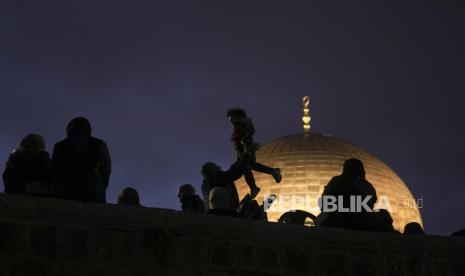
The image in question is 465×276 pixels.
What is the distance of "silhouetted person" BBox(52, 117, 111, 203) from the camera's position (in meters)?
6.56

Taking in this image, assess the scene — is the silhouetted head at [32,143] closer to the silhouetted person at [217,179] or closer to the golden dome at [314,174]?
the silhouetted person at [217,179]

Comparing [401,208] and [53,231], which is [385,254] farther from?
[401,208]

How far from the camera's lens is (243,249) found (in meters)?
6.43

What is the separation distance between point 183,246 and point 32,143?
1.85 m

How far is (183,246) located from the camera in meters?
6.24

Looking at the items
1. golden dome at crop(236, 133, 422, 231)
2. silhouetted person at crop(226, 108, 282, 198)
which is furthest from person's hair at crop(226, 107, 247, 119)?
golden dome at crop(236, 133, 422, 231)

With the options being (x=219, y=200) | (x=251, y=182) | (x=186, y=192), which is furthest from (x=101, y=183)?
(x=251, y=182)

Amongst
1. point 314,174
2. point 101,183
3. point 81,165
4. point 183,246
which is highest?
point 314,174

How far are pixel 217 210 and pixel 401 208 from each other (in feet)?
103

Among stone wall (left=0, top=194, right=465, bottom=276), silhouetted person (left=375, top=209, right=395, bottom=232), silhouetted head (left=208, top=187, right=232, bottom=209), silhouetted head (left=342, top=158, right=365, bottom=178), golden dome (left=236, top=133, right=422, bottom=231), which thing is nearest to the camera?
stone wall (left=0, top=194, right=465, bottom=276)

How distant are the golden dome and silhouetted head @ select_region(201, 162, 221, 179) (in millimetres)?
25842

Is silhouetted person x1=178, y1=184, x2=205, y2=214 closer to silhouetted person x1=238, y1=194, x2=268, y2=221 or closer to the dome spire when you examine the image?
silhouetted person x1=238, y1=194, x2=268, y2=221

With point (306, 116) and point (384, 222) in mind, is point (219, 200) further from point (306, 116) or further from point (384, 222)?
point (306, 116)

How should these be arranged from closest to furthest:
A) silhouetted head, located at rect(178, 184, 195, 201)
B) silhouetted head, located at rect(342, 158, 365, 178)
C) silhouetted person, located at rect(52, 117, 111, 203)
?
silhouetted person, located at rect(52, 117, 111, 203) → silhouetted head, located at rect(342, 158, 365, 178) → silhouetted head, located at rect(178, 184, 195, 201)
